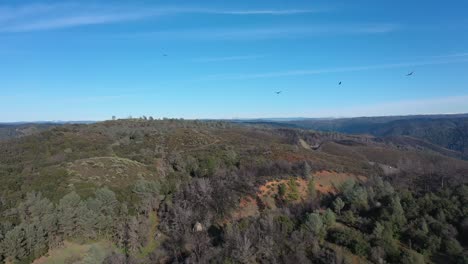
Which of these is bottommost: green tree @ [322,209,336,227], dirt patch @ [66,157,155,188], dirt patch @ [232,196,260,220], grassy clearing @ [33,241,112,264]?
grassy clearing @ [33,241,112,264]

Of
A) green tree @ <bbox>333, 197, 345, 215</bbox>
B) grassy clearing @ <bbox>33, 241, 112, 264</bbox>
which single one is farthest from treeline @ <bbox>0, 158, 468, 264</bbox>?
grassy clearing @ <bbox>33, 241, 112, 264</bbox>

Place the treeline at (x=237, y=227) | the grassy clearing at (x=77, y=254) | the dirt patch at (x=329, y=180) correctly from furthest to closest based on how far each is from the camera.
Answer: the dirt patch at (x=329, y=180)
the grassy clearing at (x=77, y=254)
the treeline at (x=237, y=227)

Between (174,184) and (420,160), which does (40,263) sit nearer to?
(174,184)

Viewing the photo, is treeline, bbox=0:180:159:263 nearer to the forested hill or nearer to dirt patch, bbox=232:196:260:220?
the forested hill

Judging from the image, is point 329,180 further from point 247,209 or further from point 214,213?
point 214,213

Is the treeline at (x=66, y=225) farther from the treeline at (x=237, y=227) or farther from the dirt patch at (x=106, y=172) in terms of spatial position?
the dirt patch at (x=106, y=172)

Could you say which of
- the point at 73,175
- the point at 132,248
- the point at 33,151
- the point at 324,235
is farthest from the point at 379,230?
the point at 33,151

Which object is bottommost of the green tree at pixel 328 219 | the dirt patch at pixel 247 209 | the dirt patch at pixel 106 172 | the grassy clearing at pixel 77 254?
the grassy clearing at pixel 77 254

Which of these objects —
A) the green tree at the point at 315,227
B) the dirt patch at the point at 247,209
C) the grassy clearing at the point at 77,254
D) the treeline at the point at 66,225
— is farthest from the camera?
the dirt patch at the point at 247,209

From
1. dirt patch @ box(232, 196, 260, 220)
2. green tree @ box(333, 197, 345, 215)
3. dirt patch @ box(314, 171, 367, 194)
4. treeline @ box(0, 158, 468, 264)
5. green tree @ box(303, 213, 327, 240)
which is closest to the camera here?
treeline @ box(0, 158, 468, 264)

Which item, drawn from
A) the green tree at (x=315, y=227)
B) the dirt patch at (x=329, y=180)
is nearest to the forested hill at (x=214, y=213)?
the green tree at (x=315, y=227)
